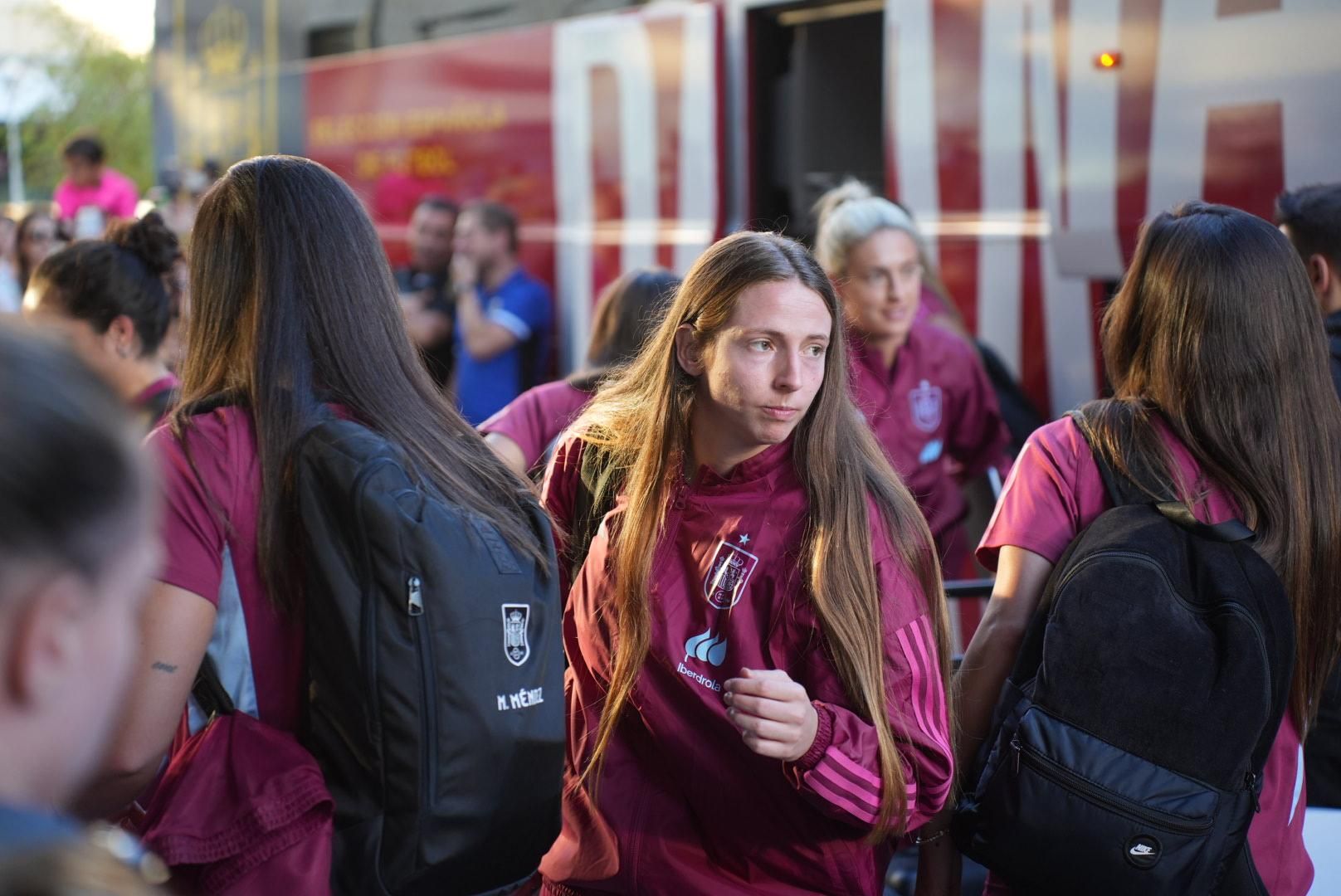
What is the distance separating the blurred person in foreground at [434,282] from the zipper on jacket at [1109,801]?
5.74 metres

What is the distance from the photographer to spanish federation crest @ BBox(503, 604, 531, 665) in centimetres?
184

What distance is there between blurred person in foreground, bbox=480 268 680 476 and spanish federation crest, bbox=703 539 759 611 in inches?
44.3

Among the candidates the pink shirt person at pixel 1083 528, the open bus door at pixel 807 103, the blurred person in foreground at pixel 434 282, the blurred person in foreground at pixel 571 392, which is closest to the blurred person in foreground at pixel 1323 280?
the pink shirt person at pixel 1083 528

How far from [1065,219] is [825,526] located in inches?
122

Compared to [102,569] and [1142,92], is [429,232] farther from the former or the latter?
[102,569]

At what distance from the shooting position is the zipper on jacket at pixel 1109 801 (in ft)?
6.61

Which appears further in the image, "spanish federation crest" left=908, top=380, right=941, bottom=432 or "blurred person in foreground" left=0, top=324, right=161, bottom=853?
"spanish federation crest" left=908, top=380, right=941, bottom=432

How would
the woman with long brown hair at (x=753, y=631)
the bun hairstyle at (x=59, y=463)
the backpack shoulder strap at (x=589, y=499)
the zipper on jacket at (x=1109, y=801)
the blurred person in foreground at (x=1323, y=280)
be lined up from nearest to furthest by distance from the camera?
the bun hairstyle at (x=59, y=463)
the woman with long brown hair at (x=753, y=631)
the zipper on jacket at (x=1109, y=801)
the backpack shoulder strap at (x=589, y=499)
the blurred person in foreground at (x=1323, y=280)

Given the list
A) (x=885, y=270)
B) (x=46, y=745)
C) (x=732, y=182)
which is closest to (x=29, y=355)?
(x=46, y=745)

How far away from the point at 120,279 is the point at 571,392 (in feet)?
3.36

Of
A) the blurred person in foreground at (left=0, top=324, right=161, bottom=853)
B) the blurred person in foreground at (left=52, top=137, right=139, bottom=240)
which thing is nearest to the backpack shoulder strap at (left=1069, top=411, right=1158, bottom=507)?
the blurred person in foreground at (left=0, top=324, right=161, bottom=853)

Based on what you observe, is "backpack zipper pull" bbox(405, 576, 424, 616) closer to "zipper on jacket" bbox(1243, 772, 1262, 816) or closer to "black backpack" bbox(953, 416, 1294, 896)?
"black backpack" bbox(953, 416, 1294, 896)

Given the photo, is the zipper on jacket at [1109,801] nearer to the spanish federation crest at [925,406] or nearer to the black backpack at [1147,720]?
the black backpack at [1147,720]

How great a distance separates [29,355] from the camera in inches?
35.3
